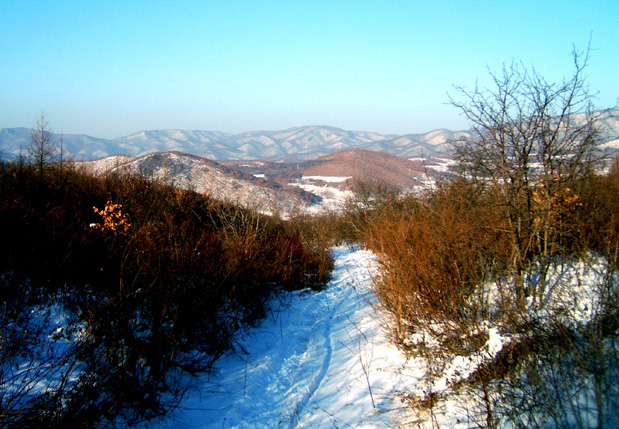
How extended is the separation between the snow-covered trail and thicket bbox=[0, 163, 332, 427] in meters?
0.33

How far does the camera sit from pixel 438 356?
450 centimetres

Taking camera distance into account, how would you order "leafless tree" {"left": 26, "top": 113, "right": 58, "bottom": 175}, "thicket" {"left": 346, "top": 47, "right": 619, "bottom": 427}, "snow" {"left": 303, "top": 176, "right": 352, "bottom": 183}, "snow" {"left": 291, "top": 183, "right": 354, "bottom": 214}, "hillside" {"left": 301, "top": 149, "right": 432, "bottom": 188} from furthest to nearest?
"hillside" {"left": 301, "top": 149, "right": 432, "bottom": 188} → "snow" {"left": 303, "top": 176, "right": 352, "bottom": 183} → "snow" {"left": 291, "top": 183, "right": 354, "bottom": 214} → "leafless tree" {"left": 26, "top": 113, "right": 58, "bottom": 175} → "thicket" {"left": 346, "top": 47, "right": 619, "bottom": 427}

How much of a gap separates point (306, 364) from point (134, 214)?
16.5 ft

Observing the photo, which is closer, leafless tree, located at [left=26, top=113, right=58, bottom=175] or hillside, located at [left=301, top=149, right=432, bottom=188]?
leafless tree, located at [left=26, top=113, right=58, bottom=175]

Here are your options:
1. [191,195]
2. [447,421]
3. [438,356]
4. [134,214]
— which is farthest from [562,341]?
[191,195]

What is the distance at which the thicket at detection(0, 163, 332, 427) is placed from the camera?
11.3 ft

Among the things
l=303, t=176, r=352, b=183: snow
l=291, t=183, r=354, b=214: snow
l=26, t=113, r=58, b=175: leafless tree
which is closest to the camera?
l=26, t=113, r=58, b=175: leafless tree

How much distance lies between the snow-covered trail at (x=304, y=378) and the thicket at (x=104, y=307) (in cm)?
33

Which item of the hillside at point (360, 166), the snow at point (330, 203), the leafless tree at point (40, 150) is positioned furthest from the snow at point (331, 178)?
the leafless tree at point (40, 150)

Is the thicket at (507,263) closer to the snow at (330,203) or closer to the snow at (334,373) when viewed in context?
the snow at (334,373)

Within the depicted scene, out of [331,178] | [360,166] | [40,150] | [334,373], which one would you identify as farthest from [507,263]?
[360,166]

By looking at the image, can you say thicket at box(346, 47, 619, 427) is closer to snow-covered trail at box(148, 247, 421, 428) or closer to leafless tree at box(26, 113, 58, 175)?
snow-covered trail at box(148, 247, 421, 428)

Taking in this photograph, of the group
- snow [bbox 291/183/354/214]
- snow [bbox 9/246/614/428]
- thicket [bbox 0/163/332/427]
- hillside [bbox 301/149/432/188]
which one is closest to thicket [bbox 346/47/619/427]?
snow [bbox 9/246/614/428]

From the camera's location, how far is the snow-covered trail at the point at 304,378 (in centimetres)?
413
